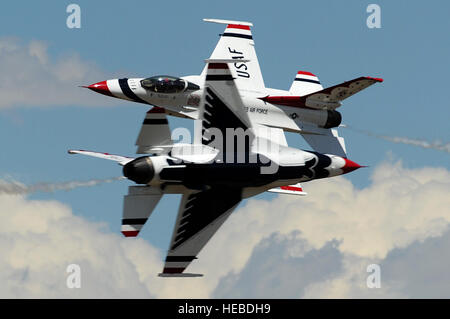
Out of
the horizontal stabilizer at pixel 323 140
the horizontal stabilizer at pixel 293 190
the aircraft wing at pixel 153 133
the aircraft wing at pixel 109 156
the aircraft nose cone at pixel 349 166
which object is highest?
the aircraft wing at pixel 153 133

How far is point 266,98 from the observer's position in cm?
5125

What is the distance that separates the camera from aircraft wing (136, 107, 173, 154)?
41.2 metres

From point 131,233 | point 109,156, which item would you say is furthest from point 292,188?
point 109,156

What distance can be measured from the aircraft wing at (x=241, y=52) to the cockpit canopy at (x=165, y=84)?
2922 millimetres

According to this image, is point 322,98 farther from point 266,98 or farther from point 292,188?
point 292,188

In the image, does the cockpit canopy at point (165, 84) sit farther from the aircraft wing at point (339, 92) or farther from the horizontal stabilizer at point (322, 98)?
the aircraft wing at point (339, 92)

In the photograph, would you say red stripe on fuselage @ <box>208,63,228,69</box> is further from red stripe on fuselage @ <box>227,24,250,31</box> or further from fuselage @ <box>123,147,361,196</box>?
red stripe on fuselage @ <box>227,24,250,31</box>

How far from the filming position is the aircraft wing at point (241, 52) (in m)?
52.2

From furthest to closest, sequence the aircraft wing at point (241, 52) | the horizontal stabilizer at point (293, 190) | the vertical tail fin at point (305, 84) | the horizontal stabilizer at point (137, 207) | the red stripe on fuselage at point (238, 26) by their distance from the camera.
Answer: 1. the red stripe on fuselage at point (238, 26)
2. the vertical tail fin at point (305, 84)
3. the aircraft wing at point (241, 52)
4. the horizontal stabilizer at point (293, 190)
5. the horizontal stabilizer at point (137, 207)

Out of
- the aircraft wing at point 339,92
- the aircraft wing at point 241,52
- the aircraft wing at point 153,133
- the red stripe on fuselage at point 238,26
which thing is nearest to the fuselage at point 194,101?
the aircraft wing at point 339,92

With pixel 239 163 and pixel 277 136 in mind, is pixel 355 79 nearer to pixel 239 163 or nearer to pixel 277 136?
pixel 277 136

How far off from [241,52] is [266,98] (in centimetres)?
350

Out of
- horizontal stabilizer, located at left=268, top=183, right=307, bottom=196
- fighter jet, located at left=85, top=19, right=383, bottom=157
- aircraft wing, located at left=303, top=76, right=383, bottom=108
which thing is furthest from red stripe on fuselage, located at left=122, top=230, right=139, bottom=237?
aircraft wing, located at left=303, top=76, right=383, bottom=108

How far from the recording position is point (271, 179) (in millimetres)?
43812
